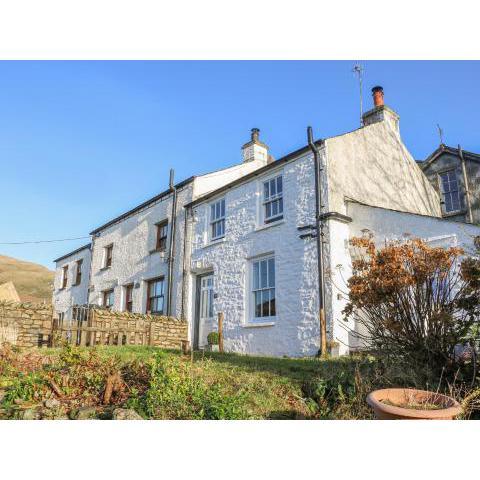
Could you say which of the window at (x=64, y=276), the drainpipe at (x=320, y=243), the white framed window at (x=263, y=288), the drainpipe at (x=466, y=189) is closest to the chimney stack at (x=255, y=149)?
the drainpipe at (x=320, y=243)

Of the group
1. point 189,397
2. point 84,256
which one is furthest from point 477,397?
point 84,256

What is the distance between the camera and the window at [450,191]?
17938mm

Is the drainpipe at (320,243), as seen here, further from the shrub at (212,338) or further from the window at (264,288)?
Result: the shrub at (212,338)

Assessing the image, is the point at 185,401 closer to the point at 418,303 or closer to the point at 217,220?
the point at 418,303

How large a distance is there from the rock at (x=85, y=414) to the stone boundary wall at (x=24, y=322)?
8.79 meters

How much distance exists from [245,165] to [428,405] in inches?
621

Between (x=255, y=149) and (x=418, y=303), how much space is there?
14721 mm

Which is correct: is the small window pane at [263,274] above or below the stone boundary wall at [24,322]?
above

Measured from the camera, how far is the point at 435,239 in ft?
36.3

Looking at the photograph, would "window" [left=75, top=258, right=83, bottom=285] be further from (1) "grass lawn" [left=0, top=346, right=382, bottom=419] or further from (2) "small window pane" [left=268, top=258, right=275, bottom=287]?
(1) "grass lawn" [left=0, top=346, right=382, bottom=419]

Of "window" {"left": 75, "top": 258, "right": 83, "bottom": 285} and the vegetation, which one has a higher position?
"window" {"left": 75, "top": 258, "right": 83, "bottom": 285}

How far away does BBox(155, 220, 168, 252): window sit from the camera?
1863 cm

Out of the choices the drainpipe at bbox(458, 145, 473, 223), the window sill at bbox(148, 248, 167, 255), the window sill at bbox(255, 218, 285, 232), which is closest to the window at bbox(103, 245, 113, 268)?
the window sill at bbox(148, 248, 167, 255)

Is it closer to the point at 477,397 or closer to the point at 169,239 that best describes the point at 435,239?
the point at 477,397
